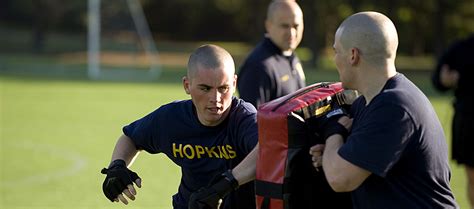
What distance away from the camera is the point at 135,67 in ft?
98.6

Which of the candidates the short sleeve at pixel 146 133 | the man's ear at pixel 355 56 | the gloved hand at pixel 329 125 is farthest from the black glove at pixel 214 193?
the short sleeve at pixel 146 133

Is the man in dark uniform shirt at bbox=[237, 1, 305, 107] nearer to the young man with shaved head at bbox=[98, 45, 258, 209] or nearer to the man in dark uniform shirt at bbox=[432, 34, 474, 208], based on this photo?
the man in dark uniform shirt at bbox=[432, 34, 474, 208]

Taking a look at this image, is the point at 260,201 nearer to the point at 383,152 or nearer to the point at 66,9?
the point at 383,152

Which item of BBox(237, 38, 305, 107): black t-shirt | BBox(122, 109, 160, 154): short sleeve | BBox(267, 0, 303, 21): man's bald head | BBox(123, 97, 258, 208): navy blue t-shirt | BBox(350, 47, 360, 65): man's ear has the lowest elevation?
BBox(350, 47, 360, 65): man's ear

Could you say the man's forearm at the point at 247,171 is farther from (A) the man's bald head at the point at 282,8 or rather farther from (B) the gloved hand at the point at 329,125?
(A) the man's bald head at the point at 282,8

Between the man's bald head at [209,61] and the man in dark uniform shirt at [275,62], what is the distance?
8.87 feet

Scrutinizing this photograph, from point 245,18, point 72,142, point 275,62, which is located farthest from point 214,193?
point 245,18

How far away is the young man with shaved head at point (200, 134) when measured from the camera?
4.63 metres

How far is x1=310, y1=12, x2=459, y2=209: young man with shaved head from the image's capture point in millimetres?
3627

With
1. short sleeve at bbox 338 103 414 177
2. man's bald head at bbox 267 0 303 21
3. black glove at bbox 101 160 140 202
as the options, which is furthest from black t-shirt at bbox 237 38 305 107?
short sleeve at bbox 338 103 414 177

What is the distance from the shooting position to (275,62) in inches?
308

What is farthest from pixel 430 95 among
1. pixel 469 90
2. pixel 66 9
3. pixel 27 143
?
pixel 66 9

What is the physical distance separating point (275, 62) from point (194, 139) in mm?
2997

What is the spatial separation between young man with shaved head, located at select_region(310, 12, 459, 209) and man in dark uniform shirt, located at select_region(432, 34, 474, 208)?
12.7 feet
